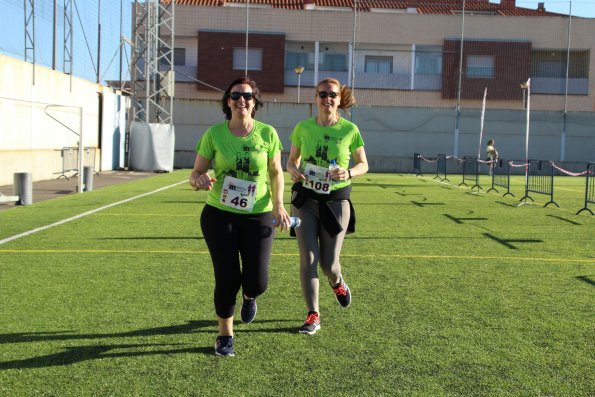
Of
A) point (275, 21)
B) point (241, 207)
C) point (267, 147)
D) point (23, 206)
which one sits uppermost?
point (275, 21)

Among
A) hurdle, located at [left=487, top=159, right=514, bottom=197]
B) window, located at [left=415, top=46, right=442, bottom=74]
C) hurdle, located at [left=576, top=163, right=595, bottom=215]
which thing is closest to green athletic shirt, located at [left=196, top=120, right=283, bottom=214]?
hurdle, located at [left=576, top=163, right=595, bottom=215]

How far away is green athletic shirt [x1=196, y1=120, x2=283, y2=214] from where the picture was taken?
18.2 feet

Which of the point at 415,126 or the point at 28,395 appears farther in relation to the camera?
the point at 415,126

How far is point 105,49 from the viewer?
1258 inches

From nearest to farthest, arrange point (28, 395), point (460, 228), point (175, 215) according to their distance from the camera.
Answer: point (28, 395) < point (460, 228) < point (175, 215)

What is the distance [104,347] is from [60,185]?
66.0 ft

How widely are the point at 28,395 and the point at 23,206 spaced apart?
530 inches

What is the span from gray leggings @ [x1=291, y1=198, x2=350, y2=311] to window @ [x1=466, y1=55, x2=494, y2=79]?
40.7m

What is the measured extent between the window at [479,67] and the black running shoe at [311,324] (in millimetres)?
40961

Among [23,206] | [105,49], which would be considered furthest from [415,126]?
[23,206]

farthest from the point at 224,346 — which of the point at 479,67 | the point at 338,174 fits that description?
the point at 479,67

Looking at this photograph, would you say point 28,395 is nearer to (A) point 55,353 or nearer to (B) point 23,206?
(A) point 55,353

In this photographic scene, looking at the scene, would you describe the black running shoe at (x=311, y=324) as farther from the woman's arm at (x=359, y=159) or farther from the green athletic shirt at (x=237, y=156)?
the woman's arm at (x=359, y=159)

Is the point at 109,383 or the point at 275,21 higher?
the point at 275,21
